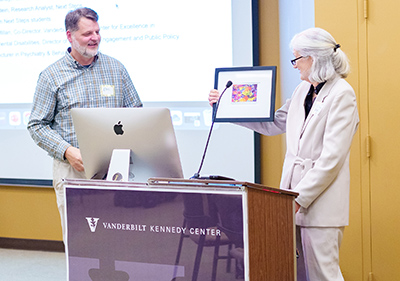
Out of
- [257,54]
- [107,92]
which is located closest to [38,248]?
[107,92]

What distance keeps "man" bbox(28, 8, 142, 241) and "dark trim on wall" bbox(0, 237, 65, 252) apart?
1.78 meters

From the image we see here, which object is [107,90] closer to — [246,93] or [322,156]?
[246,93]

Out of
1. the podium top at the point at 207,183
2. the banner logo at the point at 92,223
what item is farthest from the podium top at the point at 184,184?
the banner logo at the point at 92,223

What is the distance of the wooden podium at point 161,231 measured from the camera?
1.76 meters

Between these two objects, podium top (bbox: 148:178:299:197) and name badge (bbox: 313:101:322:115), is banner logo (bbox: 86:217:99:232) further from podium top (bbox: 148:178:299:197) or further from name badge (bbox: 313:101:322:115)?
name badge (bbox: 313:101:322:115)

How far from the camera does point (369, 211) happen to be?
3.27 m

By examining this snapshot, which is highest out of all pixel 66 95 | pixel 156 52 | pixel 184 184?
pixel 156 52

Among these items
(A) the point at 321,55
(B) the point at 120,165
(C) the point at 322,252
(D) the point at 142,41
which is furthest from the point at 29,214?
(A) the point at 321,55

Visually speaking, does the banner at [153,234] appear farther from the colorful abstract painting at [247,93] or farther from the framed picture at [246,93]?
the colorful abstract painting at [247,93]

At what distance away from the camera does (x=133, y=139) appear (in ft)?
7.54

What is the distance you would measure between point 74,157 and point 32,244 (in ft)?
7.60

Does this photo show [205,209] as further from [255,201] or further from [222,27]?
[222,27]

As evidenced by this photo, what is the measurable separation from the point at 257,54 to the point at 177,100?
2.35 feet

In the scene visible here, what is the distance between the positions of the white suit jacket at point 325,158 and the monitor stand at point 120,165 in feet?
2.36
